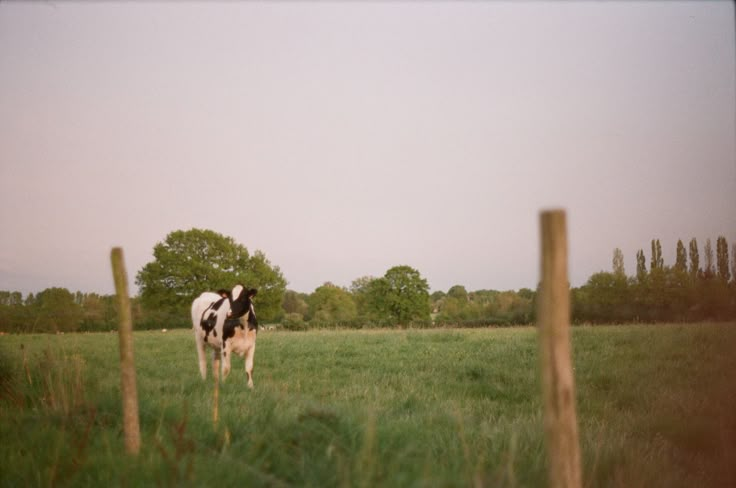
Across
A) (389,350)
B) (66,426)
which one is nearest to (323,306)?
(389,350)

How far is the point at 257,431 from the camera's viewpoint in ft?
13.5

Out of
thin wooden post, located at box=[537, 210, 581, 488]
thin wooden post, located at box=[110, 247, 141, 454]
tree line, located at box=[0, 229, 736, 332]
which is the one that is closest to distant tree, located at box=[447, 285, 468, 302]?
tree line, located at box=[0, 229, 736, 332]

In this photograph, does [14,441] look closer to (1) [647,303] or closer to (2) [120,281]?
(2) [120,281]

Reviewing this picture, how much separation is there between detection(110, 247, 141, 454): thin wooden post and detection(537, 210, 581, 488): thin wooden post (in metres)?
3.07

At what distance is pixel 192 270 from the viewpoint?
42.0 metres

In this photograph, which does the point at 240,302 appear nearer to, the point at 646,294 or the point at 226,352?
the point at 226,352

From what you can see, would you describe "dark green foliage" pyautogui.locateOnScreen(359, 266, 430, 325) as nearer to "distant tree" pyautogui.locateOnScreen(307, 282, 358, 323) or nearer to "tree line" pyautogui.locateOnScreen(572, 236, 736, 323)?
"distant tree" pyautogui.locateOnScreen(307, 282, 358, 323)

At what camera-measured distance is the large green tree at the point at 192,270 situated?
1651 inches

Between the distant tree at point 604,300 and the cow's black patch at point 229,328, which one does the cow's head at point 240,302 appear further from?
the distant tree at point 604,300

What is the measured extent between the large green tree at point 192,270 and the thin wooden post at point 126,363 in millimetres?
38713

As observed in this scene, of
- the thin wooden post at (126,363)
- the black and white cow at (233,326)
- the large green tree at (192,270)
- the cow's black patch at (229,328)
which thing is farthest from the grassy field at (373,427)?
the large green tree at (192,270)

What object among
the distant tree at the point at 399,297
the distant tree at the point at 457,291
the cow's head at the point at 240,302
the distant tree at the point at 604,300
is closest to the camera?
the cow's head at the point at 240,302

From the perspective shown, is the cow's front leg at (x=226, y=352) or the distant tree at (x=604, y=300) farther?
the distant tree at (x=604, y=300)

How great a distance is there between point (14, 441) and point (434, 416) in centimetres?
438
